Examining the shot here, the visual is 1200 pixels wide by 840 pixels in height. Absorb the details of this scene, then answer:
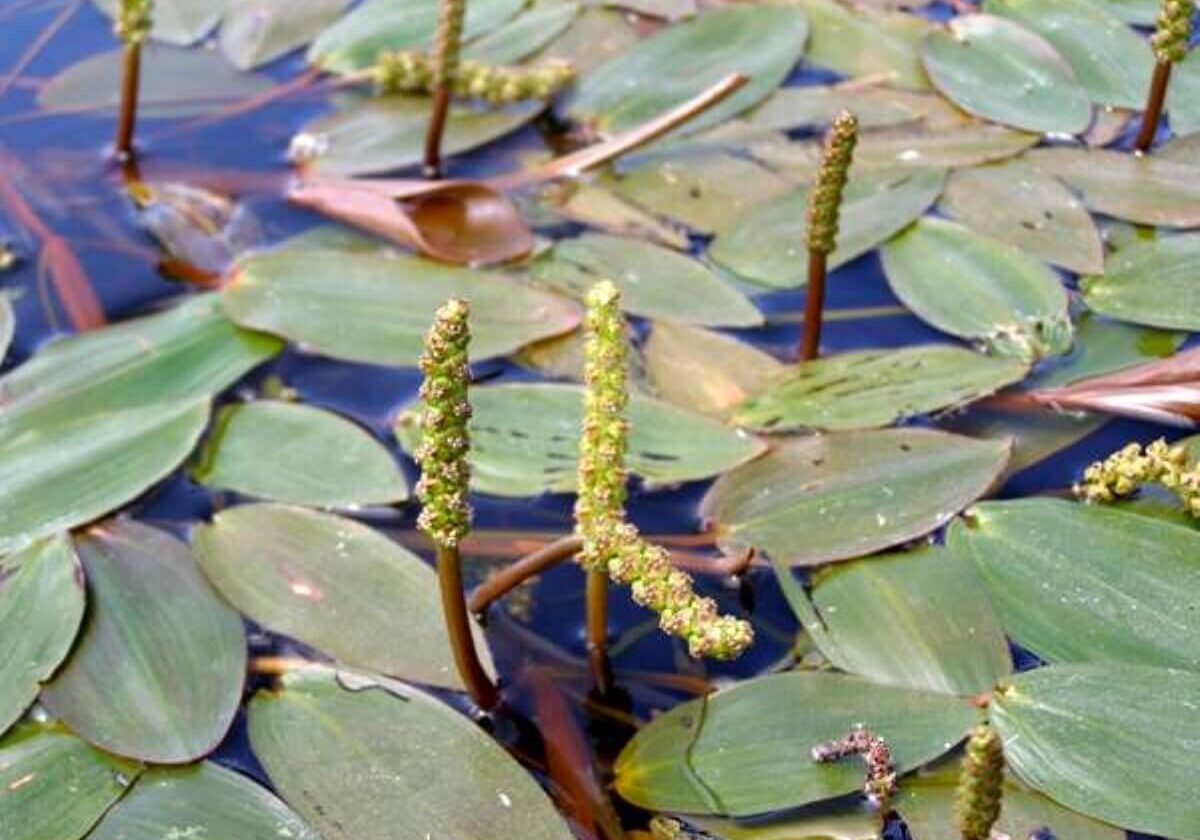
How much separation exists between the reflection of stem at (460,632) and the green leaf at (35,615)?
454 millimetres

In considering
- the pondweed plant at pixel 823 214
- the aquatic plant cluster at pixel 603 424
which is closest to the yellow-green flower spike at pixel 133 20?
the aquatic plant cluster at pixel 603 424

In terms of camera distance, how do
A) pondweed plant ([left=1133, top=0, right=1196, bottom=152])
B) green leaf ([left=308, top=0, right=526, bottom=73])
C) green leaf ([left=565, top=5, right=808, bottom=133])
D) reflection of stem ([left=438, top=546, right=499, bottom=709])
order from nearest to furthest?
reflection of stem ([left=438, top=546, right=499, bottom=709]), pondweed plant ([left=1133, top=0, right=1196, bottom=152]), green leaf ([left=565, top=5, right=808, bottom=133]), green leaf ([left=308, top=0, right=526, bottom=73])

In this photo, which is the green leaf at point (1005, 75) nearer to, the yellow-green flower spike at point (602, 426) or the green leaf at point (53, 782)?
the yellow-green flower spike at point (602, 426)

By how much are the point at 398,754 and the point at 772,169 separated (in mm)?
1313

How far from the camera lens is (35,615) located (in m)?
1.83

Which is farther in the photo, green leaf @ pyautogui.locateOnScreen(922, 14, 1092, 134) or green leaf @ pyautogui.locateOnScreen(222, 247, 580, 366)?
green leaf @ pyautogui.locateOnScreen(922, 14, 1092, 134)

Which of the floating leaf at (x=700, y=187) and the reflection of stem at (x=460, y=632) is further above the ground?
the floating leaf at (x=700, y=187)

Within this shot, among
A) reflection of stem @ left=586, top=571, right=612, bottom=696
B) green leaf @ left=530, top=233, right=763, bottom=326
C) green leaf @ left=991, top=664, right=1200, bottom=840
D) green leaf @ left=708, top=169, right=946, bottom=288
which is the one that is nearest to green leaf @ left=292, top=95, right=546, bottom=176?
green leaf @ left=530, top=233, right=763, bottom=326

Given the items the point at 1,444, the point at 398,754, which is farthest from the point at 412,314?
the point at 398,754

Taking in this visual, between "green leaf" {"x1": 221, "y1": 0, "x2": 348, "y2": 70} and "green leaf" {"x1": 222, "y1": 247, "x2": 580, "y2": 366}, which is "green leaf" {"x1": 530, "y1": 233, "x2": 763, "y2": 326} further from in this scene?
"green leaf" {"x1": 221, "y1": 0, "x2": 348, "y2": 70}

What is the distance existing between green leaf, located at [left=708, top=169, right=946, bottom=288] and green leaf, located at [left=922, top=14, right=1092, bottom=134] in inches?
9.9

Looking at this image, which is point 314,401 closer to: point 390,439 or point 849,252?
point 390,439

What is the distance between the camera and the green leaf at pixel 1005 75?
264cm

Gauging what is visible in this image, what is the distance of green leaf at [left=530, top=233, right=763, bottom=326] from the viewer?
2.30m
